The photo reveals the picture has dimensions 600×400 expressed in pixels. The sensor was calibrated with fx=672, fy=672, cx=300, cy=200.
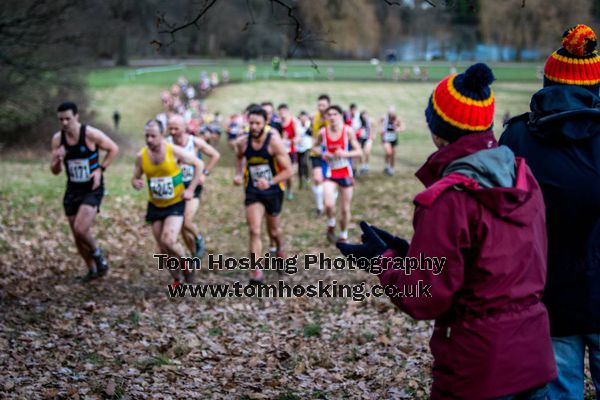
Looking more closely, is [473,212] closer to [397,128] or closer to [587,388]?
[587,388]

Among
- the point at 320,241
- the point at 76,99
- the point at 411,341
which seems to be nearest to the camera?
the point at 411,341

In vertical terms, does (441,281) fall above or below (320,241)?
above

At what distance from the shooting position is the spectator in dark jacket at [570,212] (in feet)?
11.1

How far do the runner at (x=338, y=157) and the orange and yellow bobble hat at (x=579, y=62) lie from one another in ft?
24.9

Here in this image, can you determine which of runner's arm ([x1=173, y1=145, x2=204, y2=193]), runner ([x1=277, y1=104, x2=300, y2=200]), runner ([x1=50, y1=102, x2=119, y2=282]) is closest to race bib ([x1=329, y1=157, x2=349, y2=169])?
runner's arm ([x1=173, y1=145, x2=204, y2=193])

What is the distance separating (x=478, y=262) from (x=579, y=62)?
1.59 metres

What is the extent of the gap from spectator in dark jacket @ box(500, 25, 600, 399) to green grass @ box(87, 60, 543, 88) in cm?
5343

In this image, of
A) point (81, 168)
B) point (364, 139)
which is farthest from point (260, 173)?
point (364, 139)

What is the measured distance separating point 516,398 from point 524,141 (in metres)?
1.37

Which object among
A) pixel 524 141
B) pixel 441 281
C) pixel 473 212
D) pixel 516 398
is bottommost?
pixel 516 398

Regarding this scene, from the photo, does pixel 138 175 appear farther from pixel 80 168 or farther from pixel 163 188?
pixel 80 168

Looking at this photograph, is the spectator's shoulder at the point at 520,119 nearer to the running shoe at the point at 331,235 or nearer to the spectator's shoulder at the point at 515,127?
the spectator's shoulder at the point at 515,127

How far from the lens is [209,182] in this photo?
2033 centimetres

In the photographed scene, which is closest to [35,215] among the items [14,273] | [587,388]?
[14,273]
